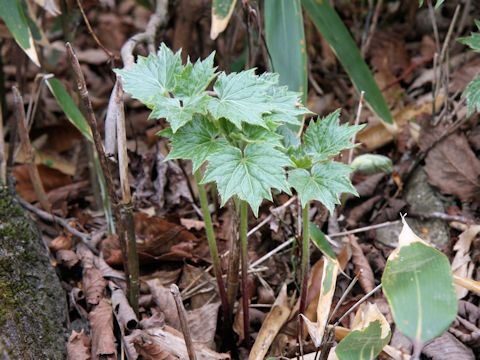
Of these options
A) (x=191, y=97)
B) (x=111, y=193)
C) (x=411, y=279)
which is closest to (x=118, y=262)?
(x=111, y=193)

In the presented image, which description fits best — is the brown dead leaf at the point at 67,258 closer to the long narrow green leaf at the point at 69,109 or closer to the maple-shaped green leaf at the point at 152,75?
the long narrow green leaf at the point at 69,109

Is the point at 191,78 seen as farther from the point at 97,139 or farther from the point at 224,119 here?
the point at 97,139

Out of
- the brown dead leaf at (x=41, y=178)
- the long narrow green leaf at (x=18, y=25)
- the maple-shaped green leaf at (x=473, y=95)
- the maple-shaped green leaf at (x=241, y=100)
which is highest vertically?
the long narrow green leaf at (x=18, y=25)

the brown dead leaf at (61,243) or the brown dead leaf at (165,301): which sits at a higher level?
the brown dead leaf at (61,243)

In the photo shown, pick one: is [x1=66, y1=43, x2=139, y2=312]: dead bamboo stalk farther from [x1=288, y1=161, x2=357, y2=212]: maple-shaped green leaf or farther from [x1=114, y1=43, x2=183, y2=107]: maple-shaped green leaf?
[x1=288, y1=161, x2=357, y2=212]: maple-shaped green leaf

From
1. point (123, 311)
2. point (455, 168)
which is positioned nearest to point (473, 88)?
point (455, 168)

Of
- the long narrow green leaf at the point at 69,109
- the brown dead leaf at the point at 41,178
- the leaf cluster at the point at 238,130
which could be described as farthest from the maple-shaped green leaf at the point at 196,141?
the brown dead leaf at the point at 41,178
